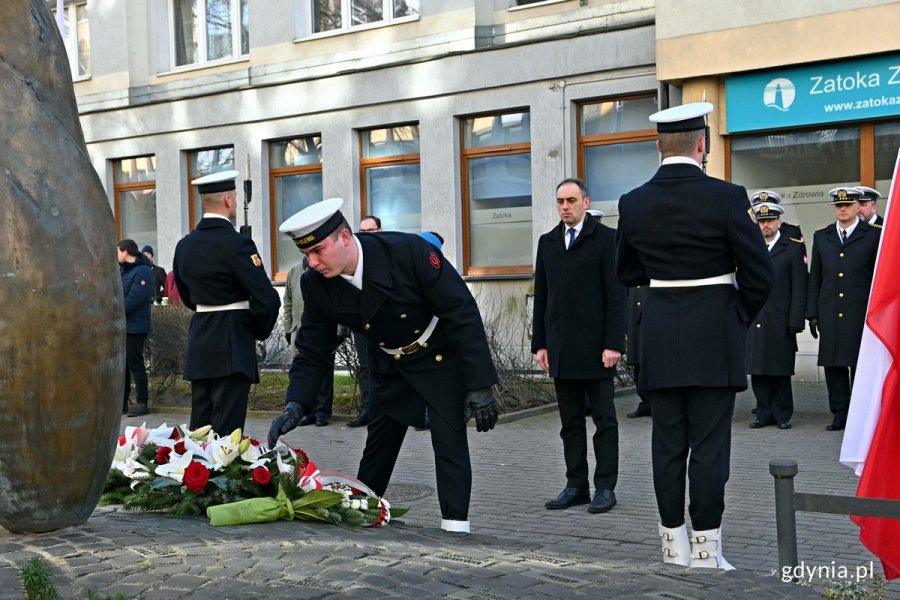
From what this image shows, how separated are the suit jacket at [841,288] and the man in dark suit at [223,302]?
18.3 feet

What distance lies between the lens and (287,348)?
1692cm

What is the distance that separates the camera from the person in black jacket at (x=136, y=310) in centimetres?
1380

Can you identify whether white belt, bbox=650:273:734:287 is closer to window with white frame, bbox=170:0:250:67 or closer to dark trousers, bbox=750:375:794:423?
dark trousers, bbox=750:375:794:423

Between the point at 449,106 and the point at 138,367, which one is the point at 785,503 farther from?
the point at 449,106

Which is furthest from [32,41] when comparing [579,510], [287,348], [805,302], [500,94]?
[500,94]

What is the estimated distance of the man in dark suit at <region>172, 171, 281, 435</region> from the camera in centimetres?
751

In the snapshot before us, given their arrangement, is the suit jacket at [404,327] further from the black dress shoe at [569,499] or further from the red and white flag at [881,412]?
the black dress shoe at [569,499]

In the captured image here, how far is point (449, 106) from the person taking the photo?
741 inches

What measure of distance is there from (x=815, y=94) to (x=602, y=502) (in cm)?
898

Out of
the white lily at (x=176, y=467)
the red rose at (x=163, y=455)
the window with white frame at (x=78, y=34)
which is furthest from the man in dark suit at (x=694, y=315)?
the window with white frame at (x=78, y=34)

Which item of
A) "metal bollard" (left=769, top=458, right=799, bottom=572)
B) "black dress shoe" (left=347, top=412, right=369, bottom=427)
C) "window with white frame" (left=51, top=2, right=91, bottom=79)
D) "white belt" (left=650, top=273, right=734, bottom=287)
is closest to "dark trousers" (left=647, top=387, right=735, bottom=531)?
"white belt" (left=650, top=273, right=734, bottom=287)

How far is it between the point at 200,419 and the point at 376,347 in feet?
7.16

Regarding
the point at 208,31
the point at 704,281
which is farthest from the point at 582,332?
Result: the point at 208,31

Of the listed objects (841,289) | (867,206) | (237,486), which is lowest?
(237,486)
